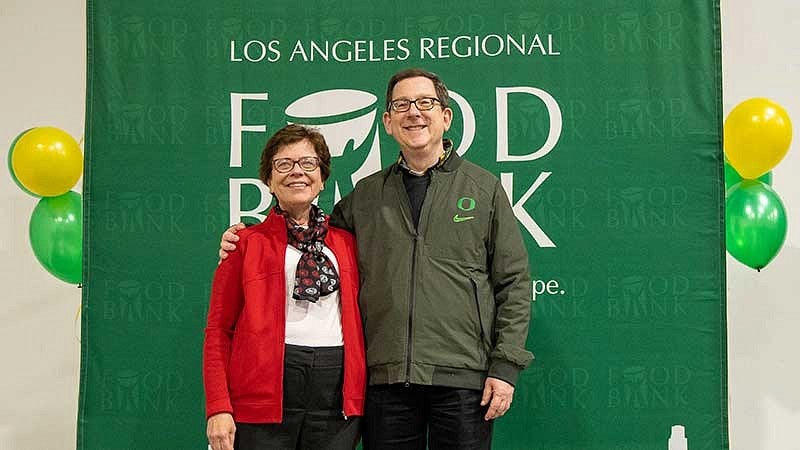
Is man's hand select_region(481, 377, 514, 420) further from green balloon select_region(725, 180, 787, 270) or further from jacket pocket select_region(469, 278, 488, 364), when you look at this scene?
green balloon select_region(725, 180, 787, 270)

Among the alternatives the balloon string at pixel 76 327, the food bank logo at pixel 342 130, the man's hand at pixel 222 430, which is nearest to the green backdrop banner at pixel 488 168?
the food bank logo at pixel 342 130

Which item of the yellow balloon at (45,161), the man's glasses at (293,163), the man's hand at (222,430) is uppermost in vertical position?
the yellow balloon at (45,161)

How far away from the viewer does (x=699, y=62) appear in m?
2.65

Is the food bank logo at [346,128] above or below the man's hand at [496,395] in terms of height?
above

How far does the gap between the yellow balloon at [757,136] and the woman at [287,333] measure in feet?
4.17

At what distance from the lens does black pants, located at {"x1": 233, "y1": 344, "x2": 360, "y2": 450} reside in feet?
6.36

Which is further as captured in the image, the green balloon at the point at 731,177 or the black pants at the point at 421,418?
the green balloon at the point at 731,177

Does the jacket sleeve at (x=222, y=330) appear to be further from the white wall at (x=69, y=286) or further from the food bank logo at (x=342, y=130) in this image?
the white wall at (x=69, y=286)

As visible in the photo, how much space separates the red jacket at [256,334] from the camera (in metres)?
1.94

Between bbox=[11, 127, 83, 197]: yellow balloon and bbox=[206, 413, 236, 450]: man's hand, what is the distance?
1.10 m

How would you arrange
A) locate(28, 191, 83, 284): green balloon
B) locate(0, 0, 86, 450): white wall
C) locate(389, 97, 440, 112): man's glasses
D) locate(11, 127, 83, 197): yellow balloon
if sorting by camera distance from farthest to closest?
locate(0, 0, 86, 450): white wall
locate(28, 191, 83, 284): green balloon
locate(11, 127, 83, 197): yellow balloon
locate(389, 97, 440, 112): man's glasses

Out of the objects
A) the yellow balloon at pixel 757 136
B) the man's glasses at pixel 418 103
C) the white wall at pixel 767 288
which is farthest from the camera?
the white wall at pixel 767 288

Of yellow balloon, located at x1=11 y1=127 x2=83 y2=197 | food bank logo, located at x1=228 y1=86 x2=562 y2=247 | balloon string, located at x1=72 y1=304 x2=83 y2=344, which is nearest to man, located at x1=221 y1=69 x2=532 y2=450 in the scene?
food bank logo, located at x1=228 y1=86 x2=562 y2=247

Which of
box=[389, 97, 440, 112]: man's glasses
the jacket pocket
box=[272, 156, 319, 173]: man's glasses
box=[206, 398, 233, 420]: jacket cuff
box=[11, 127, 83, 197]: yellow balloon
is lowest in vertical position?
box=[206, 398, 233, 420]: jacket cuff
